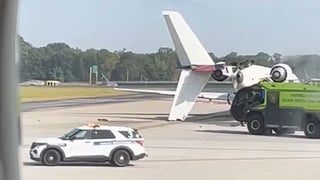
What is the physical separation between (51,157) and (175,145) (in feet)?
1.69

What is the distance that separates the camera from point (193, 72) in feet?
8.15

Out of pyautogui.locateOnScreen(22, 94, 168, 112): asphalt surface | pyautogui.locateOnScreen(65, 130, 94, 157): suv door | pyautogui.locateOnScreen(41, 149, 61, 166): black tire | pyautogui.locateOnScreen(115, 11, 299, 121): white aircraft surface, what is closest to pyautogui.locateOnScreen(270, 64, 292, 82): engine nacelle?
pyautogui.locateOnScreen(115, 11, 299, 121): white aircraft surface

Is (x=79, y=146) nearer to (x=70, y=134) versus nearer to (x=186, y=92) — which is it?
(x=70, y=134)

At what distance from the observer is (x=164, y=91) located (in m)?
2.41

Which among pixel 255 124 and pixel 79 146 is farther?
pixel 255 124

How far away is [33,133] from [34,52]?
1.08ft

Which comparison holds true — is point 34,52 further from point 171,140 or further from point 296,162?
point 296,162

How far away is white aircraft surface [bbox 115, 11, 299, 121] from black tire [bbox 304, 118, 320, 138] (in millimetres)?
214

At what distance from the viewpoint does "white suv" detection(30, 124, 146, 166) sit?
7.33 feet

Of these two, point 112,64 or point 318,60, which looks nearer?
point 318,60

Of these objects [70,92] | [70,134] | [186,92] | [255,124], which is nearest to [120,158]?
[70,134]

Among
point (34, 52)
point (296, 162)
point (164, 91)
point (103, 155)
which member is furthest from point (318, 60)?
point (34, 52)

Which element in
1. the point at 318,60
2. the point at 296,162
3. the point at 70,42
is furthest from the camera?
the point at 70,42

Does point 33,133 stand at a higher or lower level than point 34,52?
lower
